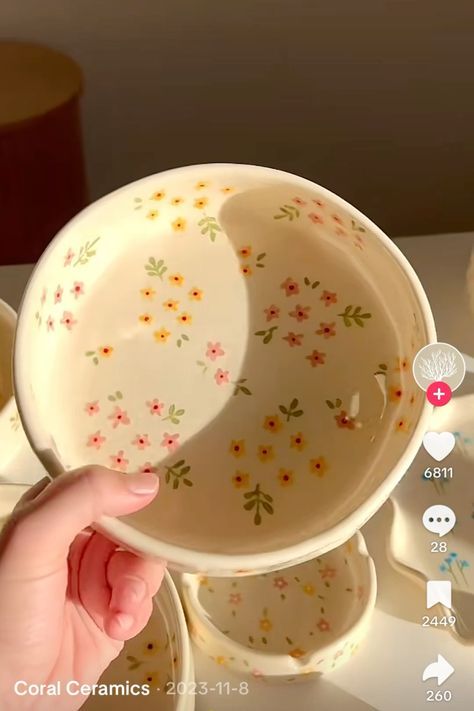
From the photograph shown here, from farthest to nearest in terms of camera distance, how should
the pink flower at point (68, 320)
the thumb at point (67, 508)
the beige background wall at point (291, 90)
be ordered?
the beige background wall at point (291, 90), the pink flower at point (68, 320), the thumb at point (67, 508)

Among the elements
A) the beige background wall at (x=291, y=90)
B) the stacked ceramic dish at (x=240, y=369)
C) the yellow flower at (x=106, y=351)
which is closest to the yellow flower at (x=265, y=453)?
the stacked ceramic dish at (x=240, y=369)

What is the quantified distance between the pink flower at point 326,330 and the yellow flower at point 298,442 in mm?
62

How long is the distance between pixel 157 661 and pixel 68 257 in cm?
24

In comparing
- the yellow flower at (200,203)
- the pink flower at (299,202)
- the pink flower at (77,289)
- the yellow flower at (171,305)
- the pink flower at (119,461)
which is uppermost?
the pink flower at (299,202)

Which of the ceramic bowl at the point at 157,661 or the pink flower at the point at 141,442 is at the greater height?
the pink flower at the point at 141,442

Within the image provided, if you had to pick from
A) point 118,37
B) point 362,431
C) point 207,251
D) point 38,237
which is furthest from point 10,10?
point 362,431

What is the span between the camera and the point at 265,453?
0.47 metres

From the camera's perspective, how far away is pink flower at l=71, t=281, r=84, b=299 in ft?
1.53

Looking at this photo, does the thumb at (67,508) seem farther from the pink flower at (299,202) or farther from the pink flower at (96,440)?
the pink flower at (299,202)

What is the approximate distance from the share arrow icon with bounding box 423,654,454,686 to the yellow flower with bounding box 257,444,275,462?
16cm

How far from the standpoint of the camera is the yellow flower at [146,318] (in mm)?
482

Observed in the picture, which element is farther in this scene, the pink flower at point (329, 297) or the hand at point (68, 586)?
the pink flower at point (329, 297)

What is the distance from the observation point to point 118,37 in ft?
2.49

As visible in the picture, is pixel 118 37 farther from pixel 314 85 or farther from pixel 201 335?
pixel 201 335
